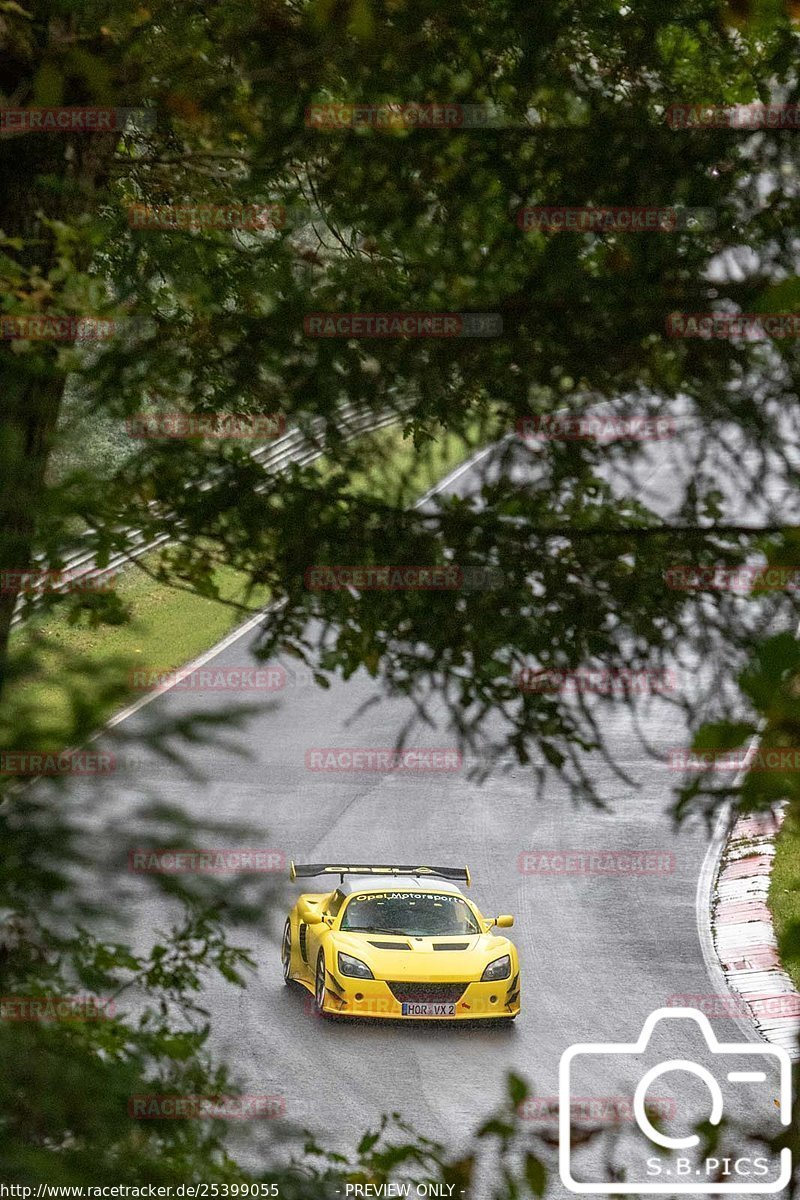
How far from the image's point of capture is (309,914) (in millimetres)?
12445

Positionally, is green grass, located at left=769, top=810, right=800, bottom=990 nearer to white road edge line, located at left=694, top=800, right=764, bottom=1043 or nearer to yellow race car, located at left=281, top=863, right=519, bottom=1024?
white road edge line, located at left=694, top=800, right=764, bottom=1043

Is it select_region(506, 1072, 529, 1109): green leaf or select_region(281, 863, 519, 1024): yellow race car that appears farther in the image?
select_region(281, 863, 519, 1024): yellow race car

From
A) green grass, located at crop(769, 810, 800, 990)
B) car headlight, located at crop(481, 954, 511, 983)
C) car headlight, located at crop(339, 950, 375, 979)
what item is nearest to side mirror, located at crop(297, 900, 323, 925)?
car headlight, located at crop(339, 950, 375, 979)

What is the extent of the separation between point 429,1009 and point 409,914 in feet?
2.85

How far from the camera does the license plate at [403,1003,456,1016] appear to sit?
11.9 meters

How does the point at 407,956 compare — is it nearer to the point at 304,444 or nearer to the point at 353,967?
the point at 353,967

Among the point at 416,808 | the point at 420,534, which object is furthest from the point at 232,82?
the point at 416,808

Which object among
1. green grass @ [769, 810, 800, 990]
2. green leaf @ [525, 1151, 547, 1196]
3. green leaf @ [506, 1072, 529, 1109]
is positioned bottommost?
green grass @ [769, 810, 800, 990]

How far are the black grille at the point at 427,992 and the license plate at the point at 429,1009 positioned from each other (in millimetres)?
40

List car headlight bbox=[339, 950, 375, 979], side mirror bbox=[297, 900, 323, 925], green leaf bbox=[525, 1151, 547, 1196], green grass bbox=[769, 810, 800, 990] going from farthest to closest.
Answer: green grass bbox=[769, 810, 800, 990]
side mirror bbox=[297, 900, 323, 925]
car headlight bbox=[339, 950, 375, 979]
green leaf bbox=[525, 1151, 547, 1196]

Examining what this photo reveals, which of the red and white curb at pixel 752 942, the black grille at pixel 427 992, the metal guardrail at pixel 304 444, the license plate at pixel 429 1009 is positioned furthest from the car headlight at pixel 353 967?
the metal guardrail at pixel 304 444

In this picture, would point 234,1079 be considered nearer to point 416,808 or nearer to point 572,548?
point 572,548

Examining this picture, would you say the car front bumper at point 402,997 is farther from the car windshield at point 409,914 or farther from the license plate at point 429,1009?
the car windshield at point 409,914

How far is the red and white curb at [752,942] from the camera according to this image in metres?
12.0
